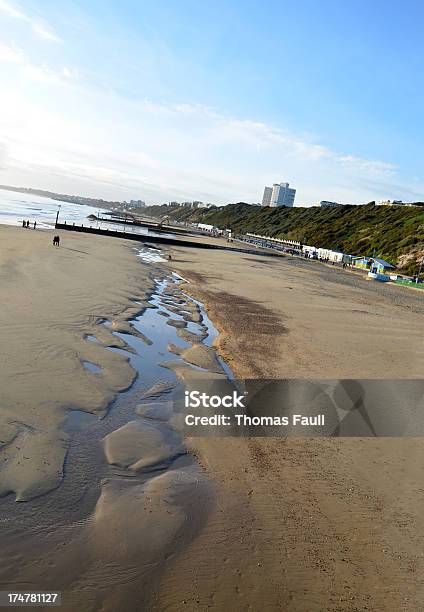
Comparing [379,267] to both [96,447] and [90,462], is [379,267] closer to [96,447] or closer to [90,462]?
[96,447]

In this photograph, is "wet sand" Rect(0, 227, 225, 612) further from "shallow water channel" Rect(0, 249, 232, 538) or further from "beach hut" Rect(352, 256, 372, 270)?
"beach hut" Rect(352, 256, 372, 270)

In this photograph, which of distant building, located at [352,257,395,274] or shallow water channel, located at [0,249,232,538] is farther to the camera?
distant building, located at [352,257,395,274]

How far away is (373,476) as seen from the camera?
340 inches

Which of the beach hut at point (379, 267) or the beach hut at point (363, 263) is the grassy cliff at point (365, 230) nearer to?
the beach hut at point (363, 263)

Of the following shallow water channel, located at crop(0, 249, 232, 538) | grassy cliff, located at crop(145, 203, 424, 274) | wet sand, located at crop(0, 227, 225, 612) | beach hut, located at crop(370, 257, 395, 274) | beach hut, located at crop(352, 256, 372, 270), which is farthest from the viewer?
grassy cliff, located at crop(145, 203, 424, 274)

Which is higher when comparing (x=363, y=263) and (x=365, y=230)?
(x=365, y=230)

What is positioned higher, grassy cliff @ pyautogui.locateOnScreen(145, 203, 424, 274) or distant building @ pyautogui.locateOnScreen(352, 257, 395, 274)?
grassy cliff @ pyautogui.locateOnScreen(145, 203, 424, 274)

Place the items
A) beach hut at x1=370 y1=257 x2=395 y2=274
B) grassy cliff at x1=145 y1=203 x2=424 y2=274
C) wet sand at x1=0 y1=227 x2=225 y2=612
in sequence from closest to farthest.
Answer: wet sand at x1=0 y1=227 x2=225 y2=612 → beach hut at x1=370 y1=257 x2=395 y2=274 → grassy cliff at x1=145 y1=203 x2=424 y2=274

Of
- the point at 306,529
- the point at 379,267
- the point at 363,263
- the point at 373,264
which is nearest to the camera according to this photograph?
the point at 306,529

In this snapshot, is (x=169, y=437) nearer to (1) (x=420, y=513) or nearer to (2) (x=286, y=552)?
(2) (x=286, y=552)

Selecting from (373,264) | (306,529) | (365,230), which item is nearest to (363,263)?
(373,264)

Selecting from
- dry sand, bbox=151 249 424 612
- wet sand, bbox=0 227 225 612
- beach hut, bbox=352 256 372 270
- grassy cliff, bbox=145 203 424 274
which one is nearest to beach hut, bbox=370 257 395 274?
beach hut, bbox=352 256 372 270

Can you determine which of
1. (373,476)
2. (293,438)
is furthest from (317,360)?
(373,476)

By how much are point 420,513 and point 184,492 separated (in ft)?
13.8
